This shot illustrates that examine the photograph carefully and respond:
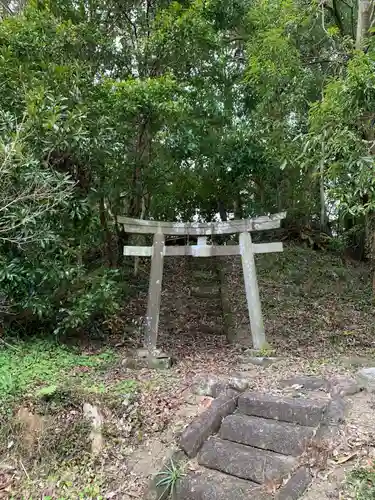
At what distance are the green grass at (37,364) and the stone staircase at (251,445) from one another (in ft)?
5.59

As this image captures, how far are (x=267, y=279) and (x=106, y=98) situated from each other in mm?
5765

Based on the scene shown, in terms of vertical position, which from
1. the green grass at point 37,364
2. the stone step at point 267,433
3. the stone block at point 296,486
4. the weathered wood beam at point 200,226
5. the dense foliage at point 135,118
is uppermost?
the dense foliage at point 135,118

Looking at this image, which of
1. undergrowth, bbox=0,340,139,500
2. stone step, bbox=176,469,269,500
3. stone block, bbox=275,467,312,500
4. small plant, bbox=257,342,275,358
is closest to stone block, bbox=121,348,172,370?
undergrowth, bbox=0,340,139,500

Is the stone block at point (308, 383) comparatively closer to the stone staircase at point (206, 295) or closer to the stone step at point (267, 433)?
the stone step at point (267, 433)

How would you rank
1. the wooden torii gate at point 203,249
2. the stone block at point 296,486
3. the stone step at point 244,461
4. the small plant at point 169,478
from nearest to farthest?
the stone block at point 296,486
the stone step at point 244,461
the small plant at point 169,478
the wooden torii gate at point 203,249

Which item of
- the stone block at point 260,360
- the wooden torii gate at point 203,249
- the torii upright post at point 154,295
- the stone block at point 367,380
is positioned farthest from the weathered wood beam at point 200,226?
the stone block at point 367,380

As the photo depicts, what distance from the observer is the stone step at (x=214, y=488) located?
10.6 ft

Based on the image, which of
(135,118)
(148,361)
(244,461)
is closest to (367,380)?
(244,461)

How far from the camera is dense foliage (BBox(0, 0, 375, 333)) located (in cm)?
514

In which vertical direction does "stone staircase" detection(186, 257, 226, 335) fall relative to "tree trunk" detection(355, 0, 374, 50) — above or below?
below

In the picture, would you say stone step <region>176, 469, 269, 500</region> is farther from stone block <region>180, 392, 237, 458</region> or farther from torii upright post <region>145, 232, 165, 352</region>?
torii upright post <region>145, 232, 165, 352</region>

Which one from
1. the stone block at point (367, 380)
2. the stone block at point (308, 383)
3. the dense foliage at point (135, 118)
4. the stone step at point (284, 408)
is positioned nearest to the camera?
the stone step at point (284, 408)

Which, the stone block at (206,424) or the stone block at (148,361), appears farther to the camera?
the stone block at (148,361)

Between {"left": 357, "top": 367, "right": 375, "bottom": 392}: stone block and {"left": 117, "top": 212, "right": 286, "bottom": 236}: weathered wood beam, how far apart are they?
2.43m
